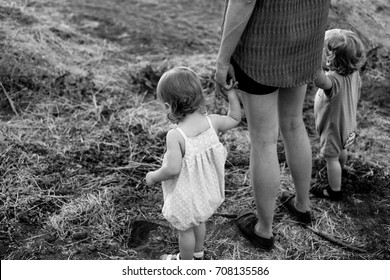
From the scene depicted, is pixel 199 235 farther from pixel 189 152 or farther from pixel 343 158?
pixel 343 158

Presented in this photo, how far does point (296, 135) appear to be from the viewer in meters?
2.80

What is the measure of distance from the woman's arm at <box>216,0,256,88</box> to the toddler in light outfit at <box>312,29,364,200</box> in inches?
26.6

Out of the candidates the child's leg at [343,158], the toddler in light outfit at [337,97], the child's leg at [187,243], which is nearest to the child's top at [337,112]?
the toddler in light outfit at [337,97]

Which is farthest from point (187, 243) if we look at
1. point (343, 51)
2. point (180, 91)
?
point (343, 51)

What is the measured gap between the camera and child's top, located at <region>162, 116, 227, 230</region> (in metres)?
2.40

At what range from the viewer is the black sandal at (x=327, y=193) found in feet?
11.1

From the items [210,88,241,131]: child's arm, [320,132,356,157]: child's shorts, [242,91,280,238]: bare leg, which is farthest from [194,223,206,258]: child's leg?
[320,132,356,157]: child's shorts

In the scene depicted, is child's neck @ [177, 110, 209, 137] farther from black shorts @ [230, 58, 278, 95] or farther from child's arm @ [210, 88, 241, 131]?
black shorts @ [230, 58, 278, 95]

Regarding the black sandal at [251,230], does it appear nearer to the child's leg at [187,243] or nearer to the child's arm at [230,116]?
the child's leg at [187,243]

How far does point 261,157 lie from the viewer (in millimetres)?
2641

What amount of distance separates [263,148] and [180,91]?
0.57m

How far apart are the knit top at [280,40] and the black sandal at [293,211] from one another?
1002 millimetres

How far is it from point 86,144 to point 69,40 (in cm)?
217

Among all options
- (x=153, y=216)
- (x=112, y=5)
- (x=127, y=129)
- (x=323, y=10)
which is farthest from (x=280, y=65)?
(x=112, y=5)
